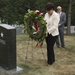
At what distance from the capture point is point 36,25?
7.76m

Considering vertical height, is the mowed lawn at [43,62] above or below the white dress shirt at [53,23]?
below

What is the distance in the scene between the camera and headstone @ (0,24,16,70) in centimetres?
658

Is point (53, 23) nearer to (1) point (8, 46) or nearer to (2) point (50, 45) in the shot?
(2) point (50, 45)

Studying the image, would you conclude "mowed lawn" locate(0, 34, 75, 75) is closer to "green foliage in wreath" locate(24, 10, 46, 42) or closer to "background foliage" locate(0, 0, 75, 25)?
"green foliage in wreath" locate(24, 10, 46, 42)

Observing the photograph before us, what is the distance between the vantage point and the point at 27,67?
7.45 m

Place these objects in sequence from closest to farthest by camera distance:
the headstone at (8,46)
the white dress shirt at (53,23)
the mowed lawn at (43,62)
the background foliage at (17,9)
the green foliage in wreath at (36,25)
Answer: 1. the headstone at (8,46)
2. the mowed lawn at (43,62)
3. the green foliage in wreath at (36,25)
4. the white dress shirt at (53,23)
5. the background foliage at (17,9)

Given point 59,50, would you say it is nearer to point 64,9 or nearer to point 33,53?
point 33,53

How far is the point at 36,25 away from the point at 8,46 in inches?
57.7

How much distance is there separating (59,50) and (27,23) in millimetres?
2573

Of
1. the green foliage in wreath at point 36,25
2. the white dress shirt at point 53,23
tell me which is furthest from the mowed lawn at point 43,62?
the white dress shirt at point 53,23

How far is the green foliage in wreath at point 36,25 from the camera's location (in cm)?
747

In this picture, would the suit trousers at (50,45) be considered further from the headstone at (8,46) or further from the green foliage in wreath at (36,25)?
the headstone at (8,46)

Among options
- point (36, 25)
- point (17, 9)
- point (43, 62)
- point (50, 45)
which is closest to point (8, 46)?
point (36, 25)

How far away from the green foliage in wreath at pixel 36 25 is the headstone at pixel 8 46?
112 centimetres
